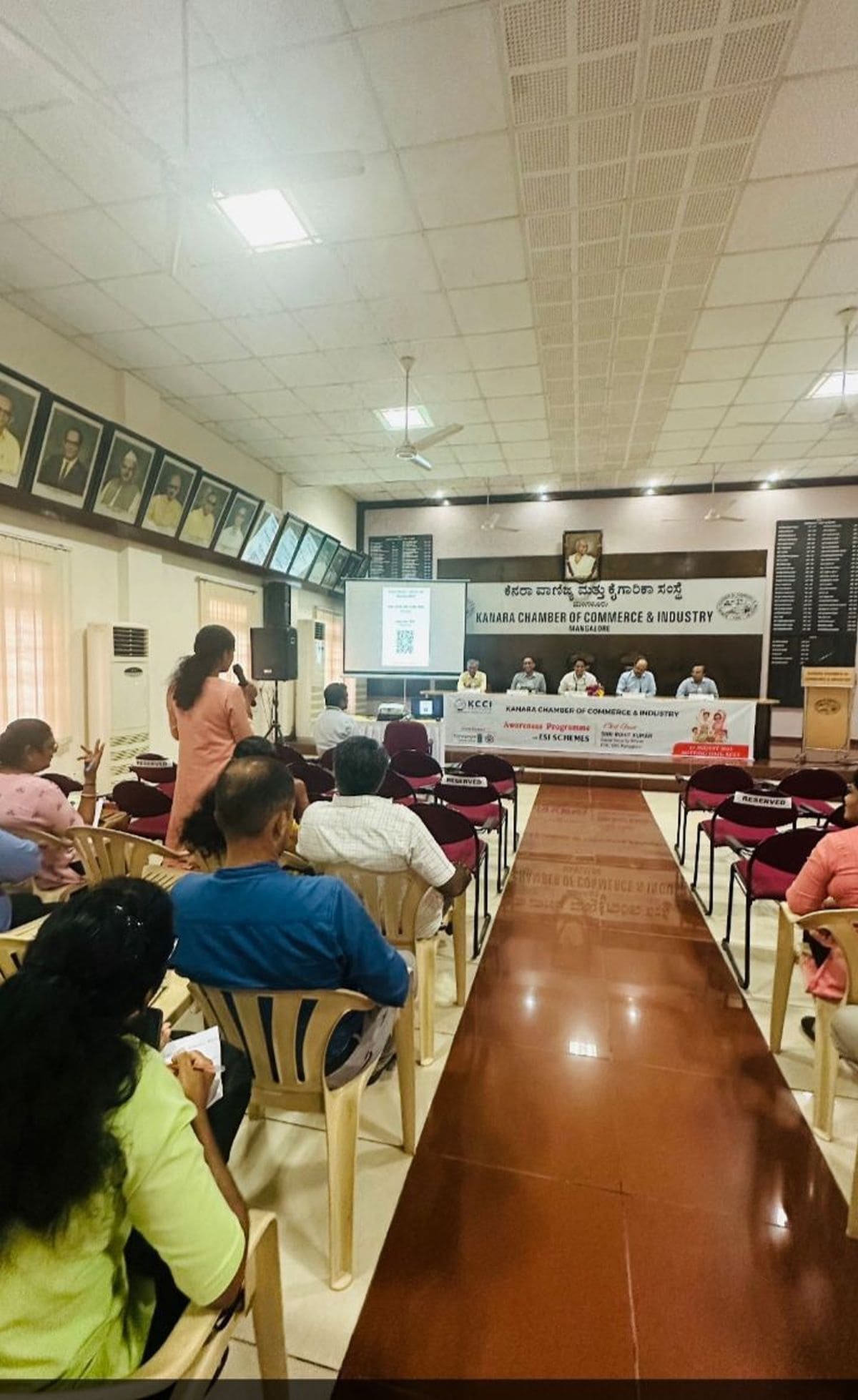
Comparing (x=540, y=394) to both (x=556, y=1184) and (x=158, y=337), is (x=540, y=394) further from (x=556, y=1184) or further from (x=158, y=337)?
(x=556, y=1184)

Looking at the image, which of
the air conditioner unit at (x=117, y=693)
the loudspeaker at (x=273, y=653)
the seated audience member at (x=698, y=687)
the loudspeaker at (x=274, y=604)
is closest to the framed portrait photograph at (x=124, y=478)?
the air conditioner unit at (x=117, y=693)

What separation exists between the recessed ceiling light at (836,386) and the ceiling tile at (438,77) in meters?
3.92

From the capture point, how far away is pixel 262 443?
6688 mm

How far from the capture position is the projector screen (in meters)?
8.60

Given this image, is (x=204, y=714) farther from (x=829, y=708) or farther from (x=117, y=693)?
(x=829, y=708)

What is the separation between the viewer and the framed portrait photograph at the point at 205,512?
232 inches

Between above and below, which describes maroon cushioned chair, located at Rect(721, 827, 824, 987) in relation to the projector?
below

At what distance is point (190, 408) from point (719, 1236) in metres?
6.72

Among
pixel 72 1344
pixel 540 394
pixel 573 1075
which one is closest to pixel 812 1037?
pixel 573 1075

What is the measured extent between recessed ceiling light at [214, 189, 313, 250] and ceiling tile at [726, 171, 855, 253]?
2309 mm

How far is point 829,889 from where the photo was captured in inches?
76.5

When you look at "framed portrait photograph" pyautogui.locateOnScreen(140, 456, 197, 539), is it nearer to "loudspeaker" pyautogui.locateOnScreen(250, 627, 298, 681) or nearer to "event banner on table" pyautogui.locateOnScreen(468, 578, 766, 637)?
"loudspeaker" pyautogui.locateOnScreen(250, 627, 298, 681)

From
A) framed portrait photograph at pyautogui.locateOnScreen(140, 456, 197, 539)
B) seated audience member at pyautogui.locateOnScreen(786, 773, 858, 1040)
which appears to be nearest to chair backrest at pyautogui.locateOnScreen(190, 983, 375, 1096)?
seated audience member at pyautogui.locateOnScreen(786, 773, 858, 1040)

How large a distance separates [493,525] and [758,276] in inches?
230
